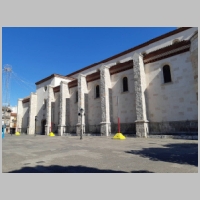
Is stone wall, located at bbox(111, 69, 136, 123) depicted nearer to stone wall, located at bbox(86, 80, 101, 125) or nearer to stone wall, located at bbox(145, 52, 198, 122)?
stone wall, located at bbox(145, 52, 198, 122)

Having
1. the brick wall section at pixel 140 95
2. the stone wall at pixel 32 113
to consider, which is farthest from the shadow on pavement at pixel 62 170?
the stone wall at pixel 32 113

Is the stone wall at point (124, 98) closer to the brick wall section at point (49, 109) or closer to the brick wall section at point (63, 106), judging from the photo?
the brick wall section at point (63, 106)

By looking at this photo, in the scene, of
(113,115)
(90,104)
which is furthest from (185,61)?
(90,104)

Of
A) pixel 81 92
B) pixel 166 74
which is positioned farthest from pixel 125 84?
pixel 81 92

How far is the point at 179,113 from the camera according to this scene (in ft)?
43.5

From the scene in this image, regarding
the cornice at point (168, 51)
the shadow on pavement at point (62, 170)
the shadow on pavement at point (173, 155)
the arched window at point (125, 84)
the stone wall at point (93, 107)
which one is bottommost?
the shadow on pavement at point (173, 155)

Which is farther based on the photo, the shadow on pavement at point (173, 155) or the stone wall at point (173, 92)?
the stone wall at point (173, 92)

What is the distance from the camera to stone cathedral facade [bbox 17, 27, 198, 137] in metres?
13.2

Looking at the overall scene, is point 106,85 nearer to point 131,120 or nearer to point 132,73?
point 132,73

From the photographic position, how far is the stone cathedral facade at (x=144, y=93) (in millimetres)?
13188

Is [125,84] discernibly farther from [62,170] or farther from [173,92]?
[62,170]

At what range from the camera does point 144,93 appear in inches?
601

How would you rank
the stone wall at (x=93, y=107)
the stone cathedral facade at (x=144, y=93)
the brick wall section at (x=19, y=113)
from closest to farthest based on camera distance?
1. the stone cathedral facade at (x=144, y=93)
2. the stone wall at (x=93, y=107)
3. the brick wall section at (x=19, y=113)

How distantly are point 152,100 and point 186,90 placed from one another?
3111mm
